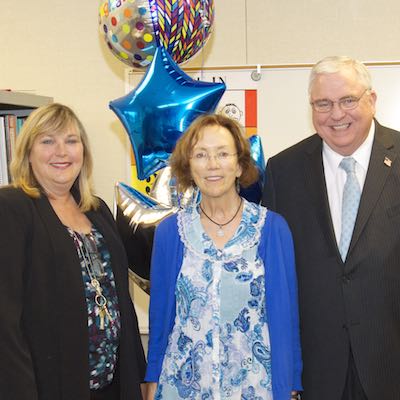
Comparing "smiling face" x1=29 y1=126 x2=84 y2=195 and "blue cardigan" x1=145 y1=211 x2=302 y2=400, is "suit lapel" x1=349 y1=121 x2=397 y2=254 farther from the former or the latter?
"smiling face" x1=29 y1=126 x2=84 y2=195

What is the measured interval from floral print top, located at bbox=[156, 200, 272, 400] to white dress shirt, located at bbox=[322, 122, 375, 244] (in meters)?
0.33

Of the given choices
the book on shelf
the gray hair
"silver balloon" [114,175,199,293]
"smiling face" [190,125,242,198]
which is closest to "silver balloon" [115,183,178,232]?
"silver balloon" [114,175,199,293]

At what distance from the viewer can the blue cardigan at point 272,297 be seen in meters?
1.66

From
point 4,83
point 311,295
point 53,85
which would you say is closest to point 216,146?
point 311,295

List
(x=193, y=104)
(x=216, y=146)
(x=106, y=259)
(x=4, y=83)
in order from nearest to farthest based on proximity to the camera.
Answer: (x=216, y=146) < (x=106, y=259) < (x=193, y=104) < (x=4, y=83)

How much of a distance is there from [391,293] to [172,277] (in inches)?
27.2

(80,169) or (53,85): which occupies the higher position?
(53,85)

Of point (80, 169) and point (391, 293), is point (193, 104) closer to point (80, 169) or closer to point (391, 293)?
point (80, 169)

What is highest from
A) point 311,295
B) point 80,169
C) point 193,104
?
point 193,104

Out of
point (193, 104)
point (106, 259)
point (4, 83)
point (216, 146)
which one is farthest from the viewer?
point (4, 83)

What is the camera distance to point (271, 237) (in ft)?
5.55

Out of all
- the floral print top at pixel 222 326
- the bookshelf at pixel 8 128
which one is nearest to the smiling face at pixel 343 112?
the floral print top at pixel 222 326

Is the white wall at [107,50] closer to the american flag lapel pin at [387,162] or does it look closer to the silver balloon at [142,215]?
the silver balloon at [142,215]

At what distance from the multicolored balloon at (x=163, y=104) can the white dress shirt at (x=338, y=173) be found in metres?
0.47
